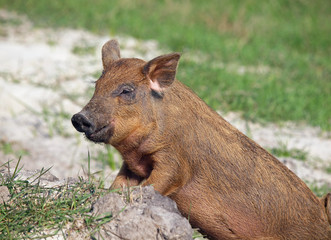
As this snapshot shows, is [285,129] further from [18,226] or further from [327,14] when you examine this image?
[327,14]

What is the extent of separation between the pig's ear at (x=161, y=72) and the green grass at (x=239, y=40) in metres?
3.22

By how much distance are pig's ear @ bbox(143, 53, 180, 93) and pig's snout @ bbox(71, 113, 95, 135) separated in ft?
1.87

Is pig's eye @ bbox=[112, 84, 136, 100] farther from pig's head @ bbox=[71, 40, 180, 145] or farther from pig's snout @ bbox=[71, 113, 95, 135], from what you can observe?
pig's snout @ bbox=[71, 113, 95, 135]

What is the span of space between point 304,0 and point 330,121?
7285 mm

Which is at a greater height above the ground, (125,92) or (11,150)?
(125,92)

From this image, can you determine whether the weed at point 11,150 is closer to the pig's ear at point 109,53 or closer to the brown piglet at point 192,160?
the pig's ear at point 109,53

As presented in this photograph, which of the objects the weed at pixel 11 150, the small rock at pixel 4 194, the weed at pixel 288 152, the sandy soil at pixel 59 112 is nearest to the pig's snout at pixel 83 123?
the small rock at pixel 4 194

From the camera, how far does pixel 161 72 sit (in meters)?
3.81

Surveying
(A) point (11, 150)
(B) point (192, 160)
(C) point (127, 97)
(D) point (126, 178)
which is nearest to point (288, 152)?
(B) point (192, 160)

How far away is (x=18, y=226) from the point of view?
3209 mm

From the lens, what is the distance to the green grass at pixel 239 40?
7602 millimetres

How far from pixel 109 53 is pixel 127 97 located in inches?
24.1

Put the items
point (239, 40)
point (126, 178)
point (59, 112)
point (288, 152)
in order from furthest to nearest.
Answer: point (239, 40) < point (59, 112) < point (288, 152) < point (126, 178)

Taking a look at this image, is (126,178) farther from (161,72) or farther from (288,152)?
(288,152)
